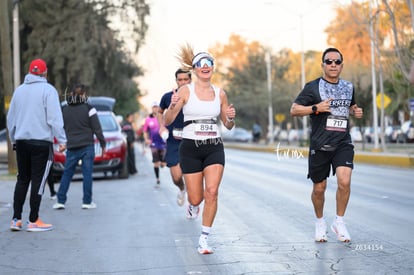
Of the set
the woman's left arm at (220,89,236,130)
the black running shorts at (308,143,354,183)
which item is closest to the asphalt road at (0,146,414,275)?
the black running shorts at (308,143,354,183)

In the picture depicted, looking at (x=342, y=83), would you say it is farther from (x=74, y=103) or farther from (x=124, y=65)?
(x=124, y=65)

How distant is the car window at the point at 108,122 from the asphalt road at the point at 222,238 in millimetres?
5221

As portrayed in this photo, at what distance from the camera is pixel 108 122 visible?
20531mm

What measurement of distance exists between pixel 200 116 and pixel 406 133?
4628 cm

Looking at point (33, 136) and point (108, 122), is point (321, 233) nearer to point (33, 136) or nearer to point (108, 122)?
point (33, 136)

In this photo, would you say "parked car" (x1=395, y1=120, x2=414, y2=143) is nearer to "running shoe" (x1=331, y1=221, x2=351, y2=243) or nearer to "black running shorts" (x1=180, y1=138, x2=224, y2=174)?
"running shoe" (x1=331, y1=221, x2=351, y2=243)

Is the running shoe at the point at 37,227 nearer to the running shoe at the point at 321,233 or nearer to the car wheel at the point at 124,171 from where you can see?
the running shoe at the point at 321,233

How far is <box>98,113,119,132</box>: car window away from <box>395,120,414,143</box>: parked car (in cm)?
3411

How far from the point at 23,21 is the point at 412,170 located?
22.2m

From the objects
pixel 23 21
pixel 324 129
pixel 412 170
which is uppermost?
pixel 23 21

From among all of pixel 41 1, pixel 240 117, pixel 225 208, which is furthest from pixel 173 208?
pixel 240 117

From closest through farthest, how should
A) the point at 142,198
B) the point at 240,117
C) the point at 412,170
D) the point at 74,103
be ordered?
the point at 74,103 → the point at 142,198 → the point at 412,170 → the point at 240,117

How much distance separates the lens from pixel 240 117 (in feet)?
270

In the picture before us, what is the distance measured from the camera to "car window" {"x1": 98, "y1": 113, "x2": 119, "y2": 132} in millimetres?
20312
